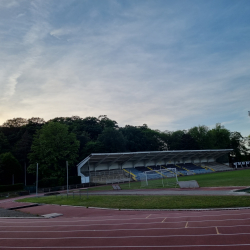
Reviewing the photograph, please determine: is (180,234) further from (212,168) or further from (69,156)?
(212,168)

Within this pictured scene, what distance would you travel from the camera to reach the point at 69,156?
56938 millimetres

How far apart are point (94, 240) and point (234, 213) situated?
7.70 metres

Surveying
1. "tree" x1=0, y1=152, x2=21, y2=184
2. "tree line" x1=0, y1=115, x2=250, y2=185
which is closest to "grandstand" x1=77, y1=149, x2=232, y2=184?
"tree line" x1=0, y1=115, x2=250, y2=185

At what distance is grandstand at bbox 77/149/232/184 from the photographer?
2296 inches

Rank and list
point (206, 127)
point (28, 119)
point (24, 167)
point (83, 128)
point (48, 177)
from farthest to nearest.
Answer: point (206, 127) → point (83, 128) → point (28, 119) → point (24, 167) → point (48, 177)

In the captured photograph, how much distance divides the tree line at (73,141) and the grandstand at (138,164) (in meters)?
5.04

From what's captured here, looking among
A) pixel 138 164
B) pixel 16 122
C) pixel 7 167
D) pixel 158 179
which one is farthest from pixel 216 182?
pixel 16 122

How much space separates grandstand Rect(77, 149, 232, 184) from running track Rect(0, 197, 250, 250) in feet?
129

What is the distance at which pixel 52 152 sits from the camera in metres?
53.2

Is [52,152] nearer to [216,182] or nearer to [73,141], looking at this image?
[73,141]

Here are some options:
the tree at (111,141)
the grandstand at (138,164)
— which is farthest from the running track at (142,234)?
the tree at (111,141)

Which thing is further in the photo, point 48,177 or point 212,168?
point 212,168

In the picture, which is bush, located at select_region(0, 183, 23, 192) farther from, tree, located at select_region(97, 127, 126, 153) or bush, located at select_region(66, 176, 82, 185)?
tree, located at select_region(97, 127, 126, 153)

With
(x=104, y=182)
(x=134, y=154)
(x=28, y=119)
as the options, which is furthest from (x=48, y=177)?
(x=28, y=119)
